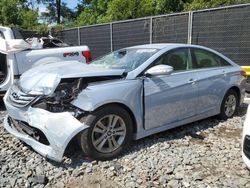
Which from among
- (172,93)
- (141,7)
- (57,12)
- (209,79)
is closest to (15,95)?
(172,93)

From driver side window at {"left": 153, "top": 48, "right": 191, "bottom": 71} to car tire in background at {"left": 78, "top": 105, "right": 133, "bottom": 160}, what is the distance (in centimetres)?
110

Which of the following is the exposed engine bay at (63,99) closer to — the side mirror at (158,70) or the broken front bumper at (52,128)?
the broken front bumper at (52,128)

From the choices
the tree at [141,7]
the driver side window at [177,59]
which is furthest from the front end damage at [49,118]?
the tree at [141,7]

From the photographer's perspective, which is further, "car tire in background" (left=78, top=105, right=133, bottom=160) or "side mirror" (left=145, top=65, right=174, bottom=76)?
"side mirror" (left=145, top=65, right=174, bottom=76)

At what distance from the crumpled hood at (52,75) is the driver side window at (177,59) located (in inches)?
31.8

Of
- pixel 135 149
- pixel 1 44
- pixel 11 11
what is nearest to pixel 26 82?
pixel 135 149

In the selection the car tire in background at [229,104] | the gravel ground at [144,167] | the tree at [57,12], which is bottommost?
the gravel ground at [144,167]

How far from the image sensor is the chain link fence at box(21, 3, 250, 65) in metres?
8.64

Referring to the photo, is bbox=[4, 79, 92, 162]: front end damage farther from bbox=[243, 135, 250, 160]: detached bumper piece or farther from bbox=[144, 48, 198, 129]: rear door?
bbox=[243, 135, 250, 160]: detached bumper piece

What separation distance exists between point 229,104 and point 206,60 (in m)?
1.03

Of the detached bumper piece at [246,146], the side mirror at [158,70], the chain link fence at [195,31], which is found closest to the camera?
the detached bumper piece at [246,146]

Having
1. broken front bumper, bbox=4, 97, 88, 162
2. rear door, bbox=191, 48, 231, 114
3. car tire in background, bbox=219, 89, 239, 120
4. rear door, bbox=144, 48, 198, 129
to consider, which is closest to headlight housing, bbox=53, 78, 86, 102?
broken front bumper, bbox=4, 97, 88, 162

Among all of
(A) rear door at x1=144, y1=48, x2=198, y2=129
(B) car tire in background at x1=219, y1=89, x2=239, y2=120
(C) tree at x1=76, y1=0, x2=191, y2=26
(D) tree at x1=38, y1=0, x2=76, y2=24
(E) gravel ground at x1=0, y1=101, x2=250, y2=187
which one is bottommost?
(E) gravel ground at x1=0, y1=101, x2=250, y2=187

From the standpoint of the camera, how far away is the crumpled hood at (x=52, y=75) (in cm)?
418
